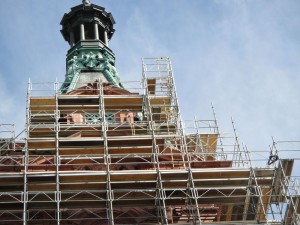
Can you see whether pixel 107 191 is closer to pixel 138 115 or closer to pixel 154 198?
pixel 154 198

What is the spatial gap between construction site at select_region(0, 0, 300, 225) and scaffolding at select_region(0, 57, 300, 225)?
0.13 feet

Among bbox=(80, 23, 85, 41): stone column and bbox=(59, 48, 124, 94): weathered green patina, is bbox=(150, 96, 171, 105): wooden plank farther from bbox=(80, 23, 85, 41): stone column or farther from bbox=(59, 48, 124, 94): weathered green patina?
bbox=(80, 23, 85, 41): stone column

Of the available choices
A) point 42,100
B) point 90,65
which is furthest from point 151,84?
point 90,65

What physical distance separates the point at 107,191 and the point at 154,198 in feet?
6.10

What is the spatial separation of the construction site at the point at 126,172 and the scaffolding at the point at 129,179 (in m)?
0.04

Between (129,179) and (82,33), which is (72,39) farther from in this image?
(129,179)

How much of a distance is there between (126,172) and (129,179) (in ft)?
1.23

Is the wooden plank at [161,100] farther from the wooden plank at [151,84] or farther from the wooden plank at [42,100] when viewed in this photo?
the wooden plank at [42,100]

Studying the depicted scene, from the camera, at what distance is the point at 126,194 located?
34.5m

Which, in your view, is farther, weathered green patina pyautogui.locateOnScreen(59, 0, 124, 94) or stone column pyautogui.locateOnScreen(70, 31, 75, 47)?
stone column pyautogui.locateOnScreen(70, 31, 75, 47)

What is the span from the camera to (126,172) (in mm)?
34219

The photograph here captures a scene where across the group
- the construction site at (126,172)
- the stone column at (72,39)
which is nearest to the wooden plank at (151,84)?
the construction site at (126,172)

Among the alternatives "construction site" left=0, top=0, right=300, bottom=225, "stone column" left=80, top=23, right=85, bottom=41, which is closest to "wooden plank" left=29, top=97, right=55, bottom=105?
"construction site" left=0, top=0, right=300, bottom=225

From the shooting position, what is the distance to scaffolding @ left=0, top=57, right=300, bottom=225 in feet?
112
